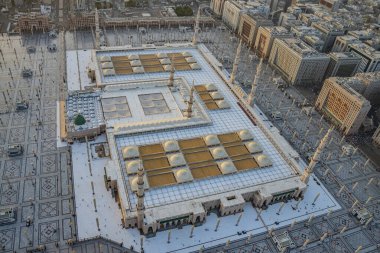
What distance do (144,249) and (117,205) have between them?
13.2 meters

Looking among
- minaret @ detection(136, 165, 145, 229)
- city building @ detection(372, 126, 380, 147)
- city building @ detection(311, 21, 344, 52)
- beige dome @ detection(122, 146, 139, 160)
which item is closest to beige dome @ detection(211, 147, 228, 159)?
beige dome @ detection(122, 146, 139, 160)

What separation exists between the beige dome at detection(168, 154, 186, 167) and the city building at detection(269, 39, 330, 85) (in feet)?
224

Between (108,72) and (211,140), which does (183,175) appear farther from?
(108,72)

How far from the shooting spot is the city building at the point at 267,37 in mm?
139875

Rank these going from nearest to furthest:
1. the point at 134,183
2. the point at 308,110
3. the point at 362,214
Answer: the point at 134,183 → the point at 362,214 → the point at 308,110

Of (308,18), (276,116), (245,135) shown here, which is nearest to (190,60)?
(276,116)

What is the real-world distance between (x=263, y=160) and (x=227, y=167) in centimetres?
1086

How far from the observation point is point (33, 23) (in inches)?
5625

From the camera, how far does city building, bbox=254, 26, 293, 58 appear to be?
139875mm

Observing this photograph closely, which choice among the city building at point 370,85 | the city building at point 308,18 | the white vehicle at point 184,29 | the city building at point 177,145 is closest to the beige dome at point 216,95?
the city building at point 177,145

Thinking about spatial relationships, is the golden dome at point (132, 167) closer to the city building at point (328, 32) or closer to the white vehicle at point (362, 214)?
the white vehicle at point (362, 214)

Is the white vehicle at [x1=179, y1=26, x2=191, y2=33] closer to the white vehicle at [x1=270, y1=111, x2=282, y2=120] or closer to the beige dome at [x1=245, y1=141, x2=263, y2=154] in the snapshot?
the white vehicle at [x1=270, y1=111, x2=282, y2=120]

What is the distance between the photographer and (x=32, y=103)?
106 meters

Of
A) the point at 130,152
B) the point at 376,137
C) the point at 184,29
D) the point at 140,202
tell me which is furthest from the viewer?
the point at 184,29
